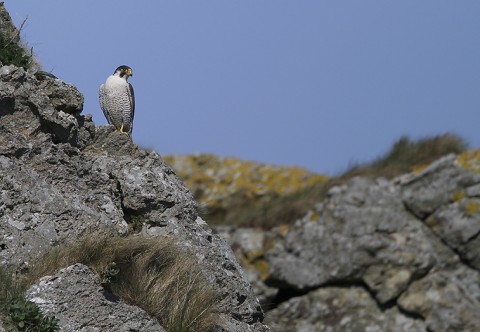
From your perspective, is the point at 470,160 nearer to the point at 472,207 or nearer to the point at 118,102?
the point at 472,207

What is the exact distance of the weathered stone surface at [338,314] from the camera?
70.3 feet

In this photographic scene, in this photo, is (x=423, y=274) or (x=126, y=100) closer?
(x=126, y=100)

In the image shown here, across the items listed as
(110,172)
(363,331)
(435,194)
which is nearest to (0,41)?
(110,172)

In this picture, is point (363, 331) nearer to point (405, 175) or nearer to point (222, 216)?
point (405, 175)

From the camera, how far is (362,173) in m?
25.4

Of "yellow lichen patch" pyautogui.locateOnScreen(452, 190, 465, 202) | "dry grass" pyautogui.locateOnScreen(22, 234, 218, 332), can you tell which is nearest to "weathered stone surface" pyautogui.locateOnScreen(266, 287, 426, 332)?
"yellow lichen patch" pyautogui.locateOnScreen(452, 190, 465, 202)

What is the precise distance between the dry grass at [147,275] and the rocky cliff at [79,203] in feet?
0.40

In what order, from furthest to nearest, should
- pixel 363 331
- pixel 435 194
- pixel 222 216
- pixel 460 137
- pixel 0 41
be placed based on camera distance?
pixel 222 216 → pixel 460 137 → pixel 435 194 → pixel 363 331 → pixel 0 41

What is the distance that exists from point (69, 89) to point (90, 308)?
2.84 m

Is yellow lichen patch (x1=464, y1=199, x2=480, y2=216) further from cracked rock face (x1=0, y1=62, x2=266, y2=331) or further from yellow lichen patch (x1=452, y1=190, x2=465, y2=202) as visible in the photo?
cracked rock face (x1=0, y1=62, x2=266, y2=331)

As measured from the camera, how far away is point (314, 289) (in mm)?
22750

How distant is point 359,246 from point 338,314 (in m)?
1.92

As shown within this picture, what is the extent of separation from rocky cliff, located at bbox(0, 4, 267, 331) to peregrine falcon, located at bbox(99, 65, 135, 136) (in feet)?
4.70

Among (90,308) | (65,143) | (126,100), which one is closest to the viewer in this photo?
(90,308)
